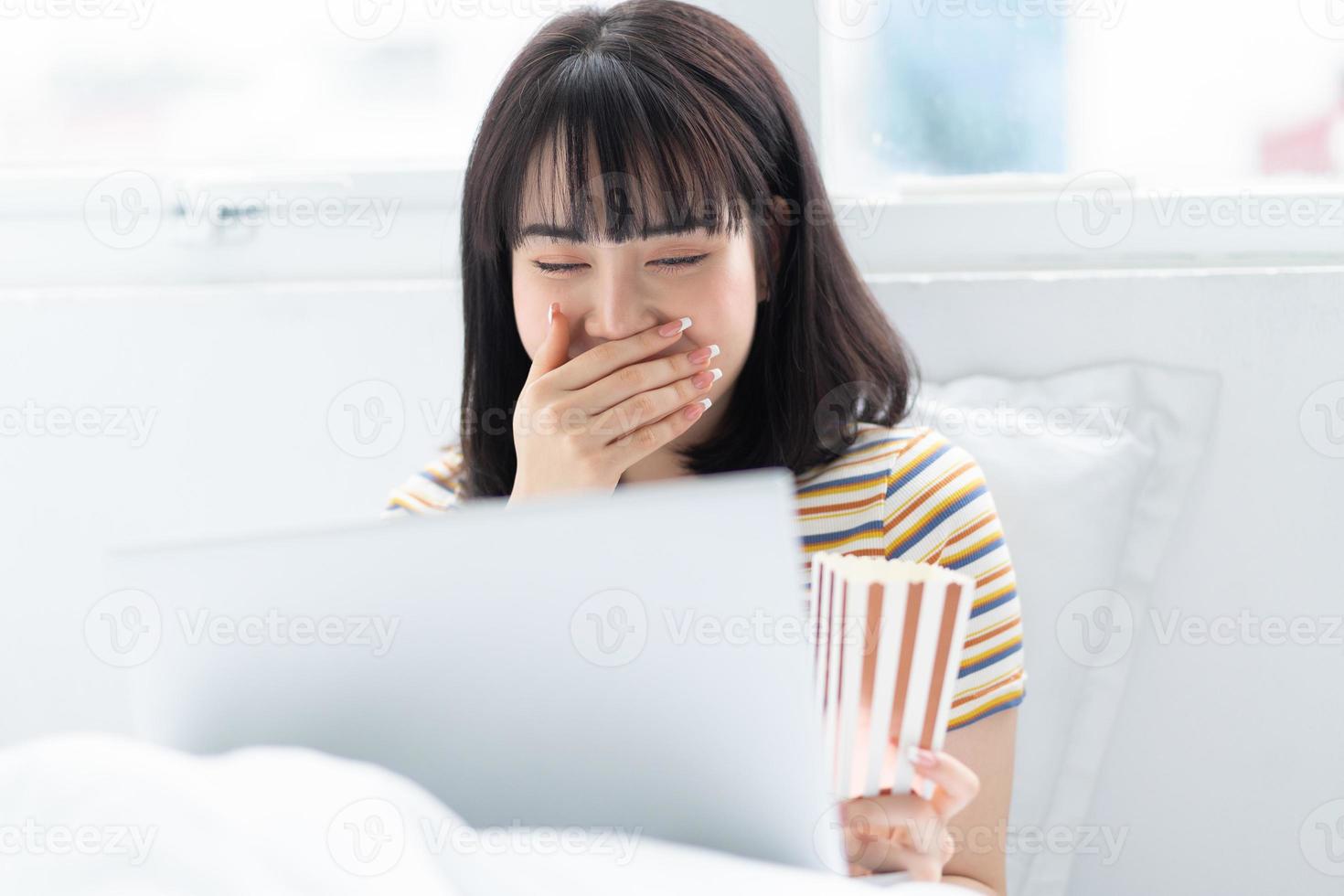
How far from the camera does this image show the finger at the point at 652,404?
1.03 m

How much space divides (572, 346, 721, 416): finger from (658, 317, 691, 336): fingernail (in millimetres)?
25

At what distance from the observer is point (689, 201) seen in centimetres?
99

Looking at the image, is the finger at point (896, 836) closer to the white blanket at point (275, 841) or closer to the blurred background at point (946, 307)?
the white blanket at point (275, 841)

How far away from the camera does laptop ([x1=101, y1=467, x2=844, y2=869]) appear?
568mm

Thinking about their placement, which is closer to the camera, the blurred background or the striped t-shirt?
the striped t-shirt

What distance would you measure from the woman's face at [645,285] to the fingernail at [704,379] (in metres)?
0.02

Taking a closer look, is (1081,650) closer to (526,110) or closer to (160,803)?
(526,110)

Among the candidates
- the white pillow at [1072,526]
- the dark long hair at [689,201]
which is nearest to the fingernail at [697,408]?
the dark long hair at [689,201]

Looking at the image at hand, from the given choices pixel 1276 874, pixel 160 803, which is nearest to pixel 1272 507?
pixel 1276 874

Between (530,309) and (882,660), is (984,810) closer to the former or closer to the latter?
(882,660)

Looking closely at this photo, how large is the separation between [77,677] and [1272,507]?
58.7 inches

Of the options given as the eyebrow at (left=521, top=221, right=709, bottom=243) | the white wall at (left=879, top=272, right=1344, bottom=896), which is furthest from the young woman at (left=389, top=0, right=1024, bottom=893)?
the white wall at (left=879, top=272, right=1344, bottom=896)

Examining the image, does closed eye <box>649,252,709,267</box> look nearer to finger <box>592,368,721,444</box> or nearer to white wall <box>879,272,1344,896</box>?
finger <box>592,368,721,444</box>

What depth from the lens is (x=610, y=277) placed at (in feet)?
3.29
